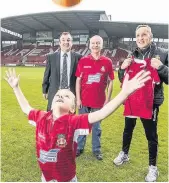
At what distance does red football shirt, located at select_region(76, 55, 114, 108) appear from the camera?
4.23m

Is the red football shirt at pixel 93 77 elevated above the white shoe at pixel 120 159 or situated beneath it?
elevated above

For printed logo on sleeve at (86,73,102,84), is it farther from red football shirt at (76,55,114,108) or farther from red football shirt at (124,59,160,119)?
red football shirt at (124,59,160,119)

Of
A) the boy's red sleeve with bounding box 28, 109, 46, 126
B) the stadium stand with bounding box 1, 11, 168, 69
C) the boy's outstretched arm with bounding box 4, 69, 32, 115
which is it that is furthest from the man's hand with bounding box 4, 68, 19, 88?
the stadium stand with bounding box 1, 11, 168, 69

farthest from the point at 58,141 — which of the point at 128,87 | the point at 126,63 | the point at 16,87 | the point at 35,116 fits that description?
the point at 126,63

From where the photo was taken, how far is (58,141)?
239 centimetres

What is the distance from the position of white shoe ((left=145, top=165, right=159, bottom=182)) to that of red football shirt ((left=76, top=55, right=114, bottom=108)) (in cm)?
116

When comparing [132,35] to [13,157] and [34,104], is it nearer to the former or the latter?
[34,104]

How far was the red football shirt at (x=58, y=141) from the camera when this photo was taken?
238cm

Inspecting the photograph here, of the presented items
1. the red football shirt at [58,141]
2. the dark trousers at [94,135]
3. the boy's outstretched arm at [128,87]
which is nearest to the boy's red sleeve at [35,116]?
the red football shirt at [58,141]

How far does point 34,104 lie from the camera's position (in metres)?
9.53

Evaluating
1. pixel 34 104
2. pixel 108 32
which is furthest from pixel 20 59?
pixel 34 104

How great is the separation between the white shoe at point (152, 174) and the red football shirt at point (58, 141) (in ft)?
5.47

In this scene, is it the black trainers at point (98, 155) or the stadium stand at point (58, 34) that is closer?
the black trainers at point (98, 155)

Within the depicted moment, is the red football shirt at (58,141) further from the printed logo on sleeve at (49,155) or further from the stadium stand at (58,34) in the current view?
the stadium stand at (58,34)
